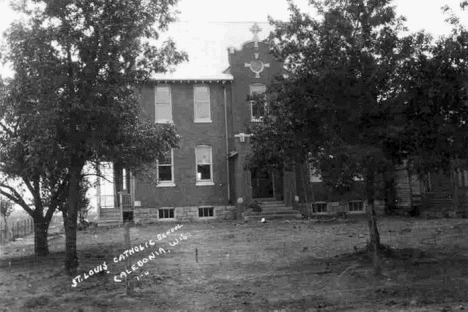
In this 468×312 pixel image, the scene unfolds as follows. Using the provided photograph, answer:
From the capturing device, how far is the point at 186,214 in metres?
28.6

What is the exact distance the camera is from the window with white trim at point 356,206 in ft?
97.7

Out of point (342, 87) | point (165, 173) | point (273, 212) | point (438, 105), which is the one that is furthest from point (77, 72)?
point (165, 173)

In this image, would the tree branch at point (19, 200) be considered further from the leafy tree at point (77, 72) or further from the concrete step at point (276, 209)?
the concrete step at point (276, 209)

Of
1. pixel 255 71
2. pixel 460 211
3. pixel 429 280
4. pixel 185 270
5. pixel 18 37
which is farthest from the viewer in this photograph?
pixel 255 71

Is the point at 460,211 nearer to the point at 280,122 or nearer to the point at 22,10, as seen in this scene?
the point at 280,122

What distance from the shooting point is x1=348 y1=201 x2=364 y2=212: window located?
2977 cm

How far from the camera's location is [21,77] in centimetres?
1177

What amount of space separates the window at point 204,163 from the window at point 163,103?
7.37 feet

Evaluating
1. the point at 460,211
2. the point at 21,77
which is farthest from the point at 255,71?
the point at 21,77

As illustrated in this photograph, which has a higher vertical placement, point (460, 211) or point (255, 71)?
point (255, 71)

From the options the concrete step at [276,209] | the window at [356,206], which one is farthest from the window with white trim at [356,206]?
the concrete step at [276,209]

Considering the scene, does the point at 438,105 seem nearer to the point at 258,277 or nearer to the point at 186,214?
the point at 258,277

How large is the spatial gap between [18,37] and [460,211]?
19.0m

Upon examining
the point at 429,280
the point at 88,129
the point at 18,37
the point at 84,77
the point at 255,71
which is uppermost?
the point at 255,71
